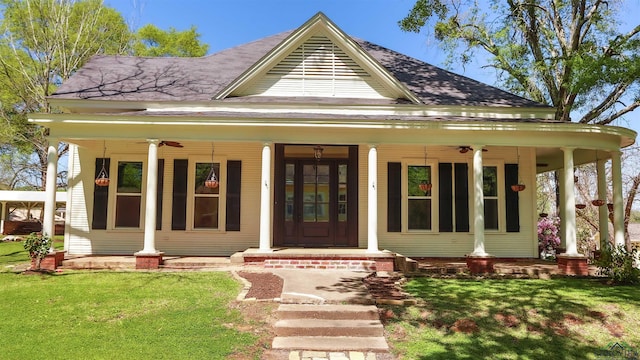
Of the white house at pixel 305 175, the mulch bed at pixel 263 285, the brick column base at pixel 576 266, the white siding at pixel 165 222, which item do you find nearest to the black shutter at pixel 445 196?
the white house at pixel 305 175

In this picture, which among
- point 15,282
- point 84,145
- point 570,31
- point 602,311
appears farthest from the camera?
point 570,31

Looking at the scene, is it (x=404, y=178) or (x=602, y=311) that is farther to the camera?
(x=404, y=178)

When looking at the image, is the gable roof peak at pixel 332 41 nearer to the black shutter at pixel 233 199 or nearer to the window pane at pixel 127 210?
the black shutter at pixel 233 199

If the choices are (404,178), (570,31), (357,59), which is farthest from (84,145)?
(570,31)

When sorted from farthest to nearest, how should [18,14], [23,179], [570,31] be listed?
[23,179]
[18,14]
[570,31]

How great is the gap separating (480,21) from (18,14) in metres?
21.7

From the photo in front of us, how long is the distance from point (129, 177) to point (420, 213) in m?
7.88

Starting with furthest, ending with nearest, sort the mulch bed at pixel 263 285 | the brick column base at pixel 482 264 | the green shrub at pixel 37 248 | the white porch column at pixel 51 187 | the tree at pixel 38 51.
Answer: the tree at pixel 38 51, the white porch column at pixel 51 187, the brick column base at pixel 482 264, the green shrub at pixel 37 248, the mulch bed at pixel 263 285

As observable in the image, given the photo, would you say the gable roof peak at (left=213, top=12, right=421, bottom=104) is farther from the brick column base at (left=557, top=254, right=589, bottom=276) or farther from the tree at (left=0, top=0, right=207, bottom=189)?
the tree at (left=0, top=0, right=207, bottom=189)

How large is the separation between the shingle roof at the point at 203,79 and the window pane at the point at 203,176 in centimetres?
178

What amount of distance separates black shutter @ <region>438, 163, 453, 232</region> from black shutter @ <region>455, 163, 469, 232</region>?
0.61 feet

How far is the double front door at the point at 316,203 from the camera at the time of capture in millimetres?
10867

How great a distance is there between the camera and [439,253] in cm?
1115

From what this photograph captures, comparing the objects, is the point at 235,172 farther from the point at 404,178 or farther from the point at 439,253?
the point at 439,253
